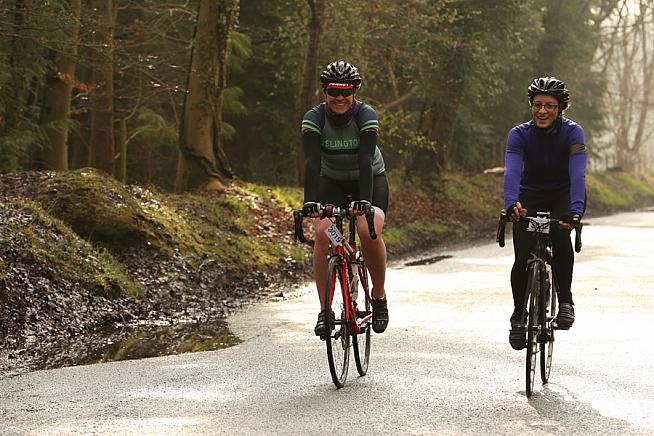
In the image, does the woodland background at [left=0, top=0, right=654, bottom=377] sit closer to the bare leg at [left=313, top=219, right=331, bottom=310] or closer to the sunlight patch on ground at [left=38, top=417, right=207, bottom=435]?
the bare leg at [left=313, top=219, right=331, bottom=310]

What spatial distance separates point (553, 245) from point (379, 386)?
1677 mm

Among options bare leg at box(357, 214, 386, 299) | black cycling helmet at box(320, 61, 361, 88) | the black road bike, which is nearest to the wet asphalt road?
the black road bike

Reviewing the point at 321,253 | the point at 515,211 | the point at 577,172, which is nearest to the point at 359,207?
the point at 321,253

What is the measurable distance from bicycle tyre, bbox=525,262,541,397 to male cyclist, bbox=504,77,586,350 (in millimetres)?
81

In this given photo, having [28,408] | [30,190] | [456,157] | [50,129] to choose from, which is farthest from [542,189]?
[456,157]

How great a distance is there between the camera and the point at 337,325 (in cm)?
798

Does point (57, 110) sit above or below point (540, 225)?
above

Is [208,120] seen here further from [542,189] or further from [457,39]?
[542,189]

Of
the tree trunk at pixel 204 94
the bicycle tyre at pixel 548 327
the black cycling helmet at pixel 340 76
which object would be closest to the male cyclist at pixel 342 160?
the black cycling helmet at pixel 340 76

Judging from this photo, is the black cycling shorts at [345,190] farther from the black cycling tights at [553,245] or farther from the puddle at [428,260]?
the puddle at [428,260]

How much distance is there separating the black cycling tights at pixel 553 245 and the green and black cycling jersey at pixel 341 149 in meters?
1.16

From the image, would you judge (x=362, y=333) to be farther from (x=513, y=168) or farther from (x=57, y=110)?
(x=57, y=110)

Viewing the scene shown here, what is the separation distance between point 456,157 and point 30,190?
88.5 feet

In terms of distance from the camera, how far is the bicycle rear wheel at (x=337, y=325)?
7590 mm
